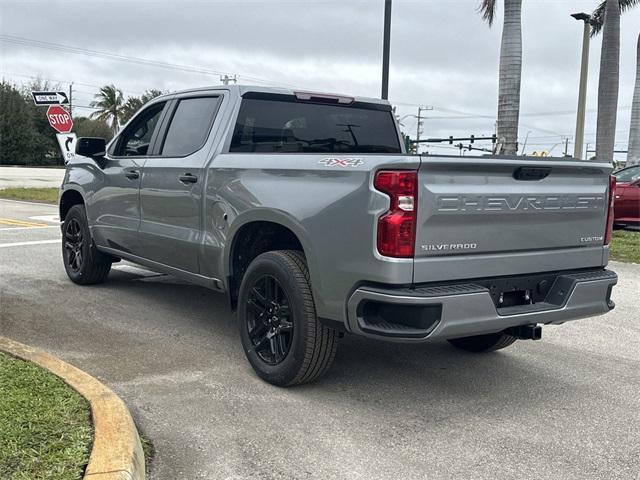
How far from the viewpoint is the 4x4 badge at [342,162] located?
3.70m

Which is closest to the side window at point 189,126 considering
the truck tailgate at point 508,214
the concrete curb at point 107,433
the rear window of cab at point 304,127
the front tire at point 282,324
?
the rear window of cab at point 304,127

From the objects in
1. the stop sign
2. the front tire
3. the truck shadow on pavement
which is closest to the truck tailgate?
the front tire

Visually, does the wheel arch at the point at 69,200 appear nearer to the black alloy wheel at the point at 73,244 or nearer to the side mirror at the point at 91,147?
the black alloy wheel at the point at 73,244

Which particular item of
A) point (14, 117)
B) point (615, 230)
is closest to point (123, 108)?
point (14, 117)

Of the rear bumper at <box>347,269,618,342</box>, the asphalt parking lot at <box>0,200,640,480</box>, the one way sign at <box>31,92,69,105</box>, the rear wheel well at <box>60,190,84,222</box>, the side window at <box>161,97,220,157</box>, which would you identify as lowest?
the asphalt parking lot at <box>0,200,640,480</box>

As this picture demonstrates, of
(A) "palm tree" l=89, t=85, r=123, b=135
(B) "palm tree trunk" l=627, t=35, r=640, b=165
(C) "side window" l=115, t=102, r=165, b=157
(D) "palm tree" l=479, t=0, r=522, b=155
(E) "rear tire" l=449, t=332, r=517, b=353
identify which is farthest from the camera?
(A) "palm tree" l=89, t=85, r=123, b=135

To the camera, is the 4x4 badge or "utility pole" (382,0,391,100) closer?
the 4x4 badge

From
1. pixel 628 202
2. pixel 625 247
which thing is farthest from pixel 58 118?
pixel 628 202

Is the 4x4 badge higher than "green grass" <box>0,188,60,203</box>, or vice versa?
the 4x4 badge

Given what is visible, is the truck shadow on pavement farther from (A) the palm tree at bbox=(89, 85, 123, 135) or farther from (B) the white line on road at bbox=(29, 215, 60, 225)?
(A) the palm tree at bbox=(89, 85, 123, 135)

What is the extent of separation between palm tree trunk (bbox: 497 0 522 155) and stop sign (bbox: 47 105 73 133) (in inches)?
358

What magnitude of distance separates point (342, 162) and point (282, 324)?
1.16 meters

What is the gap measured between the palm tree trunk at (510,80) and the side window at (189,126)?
8.82m

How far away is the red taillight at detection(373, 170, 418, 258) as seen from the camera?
3.53 m
